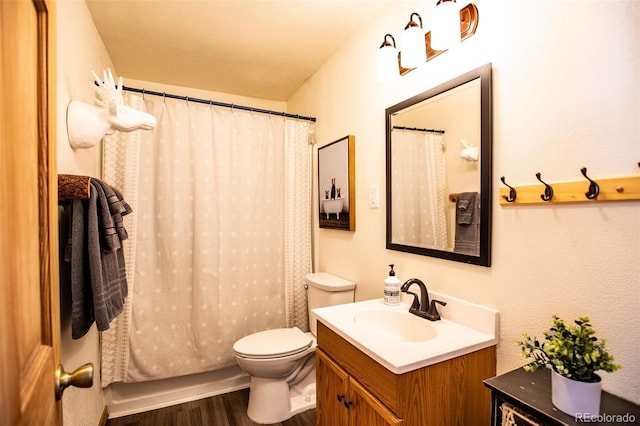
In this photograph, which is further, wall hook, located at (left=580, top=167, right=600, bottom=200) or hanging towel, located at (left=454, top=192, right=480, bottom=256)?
hanging towel, located at (left=454, top=192, right=480, bottom=256)

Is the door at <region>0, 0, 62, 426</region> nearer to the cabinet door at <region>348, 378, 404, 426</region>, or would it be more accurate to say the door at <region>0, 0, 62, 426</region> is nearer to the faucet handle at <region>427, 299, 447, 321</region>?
the cabinet door at <region>348, 378, 404, 426</region>

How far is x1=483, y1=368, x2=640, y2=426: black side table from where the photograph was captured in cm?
74

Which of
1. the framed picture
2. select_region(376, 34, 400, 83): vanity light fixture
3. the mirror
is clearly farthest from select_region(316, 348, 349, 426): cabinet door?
select_region(376, 34, 400, 83): vanity light fixture

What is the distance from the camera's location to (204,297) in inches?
85.2

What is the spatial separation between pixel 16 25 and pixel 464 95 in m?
1.35

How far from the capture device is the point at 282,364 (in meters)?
Answer: 1.85

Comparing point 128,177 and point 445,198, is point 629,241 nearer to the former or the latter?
point 445,198

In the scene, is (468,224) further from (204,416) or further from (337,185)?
(204,416)

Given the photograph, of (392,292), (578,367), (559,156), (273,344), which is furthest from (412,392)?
(273,344)

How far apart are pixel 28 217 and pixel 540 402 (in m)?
1.22

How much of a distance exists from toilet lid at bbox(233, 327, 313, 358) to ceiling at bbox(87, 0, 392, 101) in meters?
1.95

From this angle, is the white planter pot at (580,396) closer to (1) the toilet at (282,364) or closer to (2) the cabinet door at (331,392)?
(2) the cabinet door at (331,392)

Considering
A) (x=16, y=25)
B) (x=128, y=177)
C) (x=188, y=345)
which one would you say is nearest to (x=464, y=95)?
(x=16, y=25)

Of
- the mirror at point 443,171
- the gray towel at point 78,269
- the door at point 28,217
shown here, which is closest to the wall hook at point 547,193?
the mirror at point 443,171
